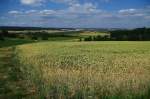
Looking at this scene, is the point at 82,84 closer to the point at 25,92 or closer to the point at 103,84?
the point at 103,84

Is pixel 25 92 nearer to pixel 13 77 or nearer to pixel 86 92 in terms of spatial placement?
pixel 86 92

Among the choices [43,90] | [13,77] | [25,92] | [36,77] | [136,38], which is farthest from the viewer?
[136,38]

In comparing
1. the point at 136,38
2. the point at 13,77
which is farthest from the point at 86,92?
the point at 136,38

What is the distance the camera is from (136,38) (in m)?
97.8

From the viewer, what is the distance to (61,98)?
11.6 m

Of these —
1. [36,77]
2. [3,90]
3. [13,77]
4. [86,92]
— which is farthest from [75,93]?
[13,77]

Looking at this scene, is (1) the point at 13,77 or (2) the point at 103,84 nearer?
(2) the point at 103,84

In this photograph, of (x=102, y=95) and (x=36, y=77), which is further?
(x=36, y=77)

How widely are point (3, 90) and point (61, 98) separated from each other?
4022mm

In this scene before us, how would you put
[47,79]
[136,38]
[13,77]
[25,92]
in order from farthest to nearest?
1. [136,38]
2. [13,77]
3. [47,79]
4. [25,92]

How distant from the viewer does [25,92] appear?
46.0 feet

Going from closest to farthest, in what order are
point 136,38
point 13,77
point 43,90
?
point 43,90
point 13,77
point 136,38

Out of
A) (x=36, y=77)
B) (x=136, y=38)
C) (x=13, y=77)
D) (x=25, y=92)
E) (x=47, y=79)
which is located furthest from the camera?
(x=136, y=38)

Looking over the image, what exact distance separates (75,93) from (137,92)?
7.29ft
